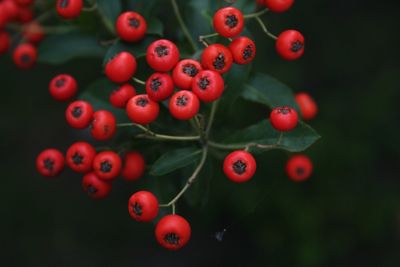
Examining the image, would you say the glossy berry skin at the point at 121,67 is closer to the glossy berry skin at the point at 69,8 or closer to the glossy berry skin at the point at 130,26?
the glossy berry skin at the point at 130,26

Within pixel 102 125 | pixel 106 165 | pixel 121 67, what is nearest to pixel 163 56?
pixel 121 67

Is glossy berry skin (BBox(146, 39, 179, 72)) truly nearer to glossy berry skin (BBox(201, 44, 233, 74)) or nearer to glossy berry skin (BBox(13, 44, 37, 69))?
glossy berry skin (BBox(201, 44, 233, 74))

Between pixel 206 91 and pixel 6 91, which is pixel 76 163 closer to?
pixel 206 91

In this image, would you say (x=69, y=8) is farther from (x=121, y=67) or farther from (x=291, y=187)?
(x=291, y=187)

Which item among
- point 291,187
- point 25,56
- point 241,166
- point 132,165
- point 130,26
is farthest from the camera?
point 291,187

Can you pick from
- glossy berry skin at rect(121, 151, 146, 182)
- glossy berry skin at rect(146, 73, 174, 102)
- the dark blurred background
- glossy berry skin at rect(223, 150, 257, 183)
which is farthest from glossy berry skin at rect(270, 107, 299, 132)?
the dark blurred background
